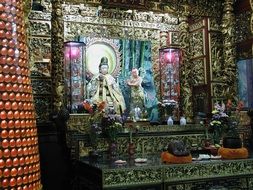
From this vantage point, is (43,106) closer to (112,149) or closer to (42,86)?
(42,86)

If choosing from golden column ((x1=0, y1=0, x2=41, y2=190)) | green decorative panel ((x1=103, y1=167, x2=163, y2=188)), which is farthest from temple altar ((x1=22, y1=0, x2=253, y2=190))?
golden column ((x1=0, y1=0, x2=41, y2=190))

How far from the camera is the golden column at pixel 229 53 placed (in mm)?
6555

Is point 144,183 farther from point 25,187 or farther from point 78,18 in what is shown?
point 78,18

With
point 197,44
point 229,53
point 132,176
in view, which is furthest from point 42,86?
point 229,53

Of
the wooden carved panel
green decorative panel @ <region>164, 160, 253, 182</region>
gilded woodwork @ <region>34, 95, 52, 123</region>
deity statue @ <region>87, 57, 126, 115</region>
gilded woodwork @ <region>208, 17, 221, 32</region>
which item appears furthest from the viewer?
gilded woodwork @ <region>208, 17, 221, 32</region>

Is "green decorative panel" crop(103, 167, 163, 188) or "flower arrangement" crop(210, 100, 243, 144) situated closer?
"green decorative panel" crop(103, 167, 163, 188)

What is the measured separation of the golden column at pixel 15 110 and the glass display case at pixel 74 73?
3830 mm

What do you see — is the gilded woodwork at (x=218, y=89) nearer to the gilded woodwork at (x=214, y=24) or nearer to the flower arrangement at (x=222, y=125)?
the gilded woodwork at (x=214, y=24)

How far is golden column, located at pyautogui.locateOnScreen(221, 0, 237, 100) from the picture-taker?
21.5 ft

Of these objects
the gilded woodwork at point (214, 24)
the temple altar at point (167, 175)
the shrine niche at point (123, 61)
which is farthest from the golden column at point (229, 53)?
the temple altar at point (167, 175)

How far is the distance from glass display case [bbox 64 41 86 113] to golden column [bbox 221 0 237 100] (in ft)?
8.54

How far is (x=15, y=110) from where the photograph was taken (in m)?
1.64

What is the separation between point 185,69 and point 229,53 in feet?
2.72

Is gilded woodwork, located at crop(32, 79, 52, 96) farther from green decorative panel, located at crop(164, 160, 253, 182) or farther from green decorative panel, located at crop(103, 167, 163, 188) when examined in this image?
green decorative panel, located at crop(164, 160, 253, 182)
